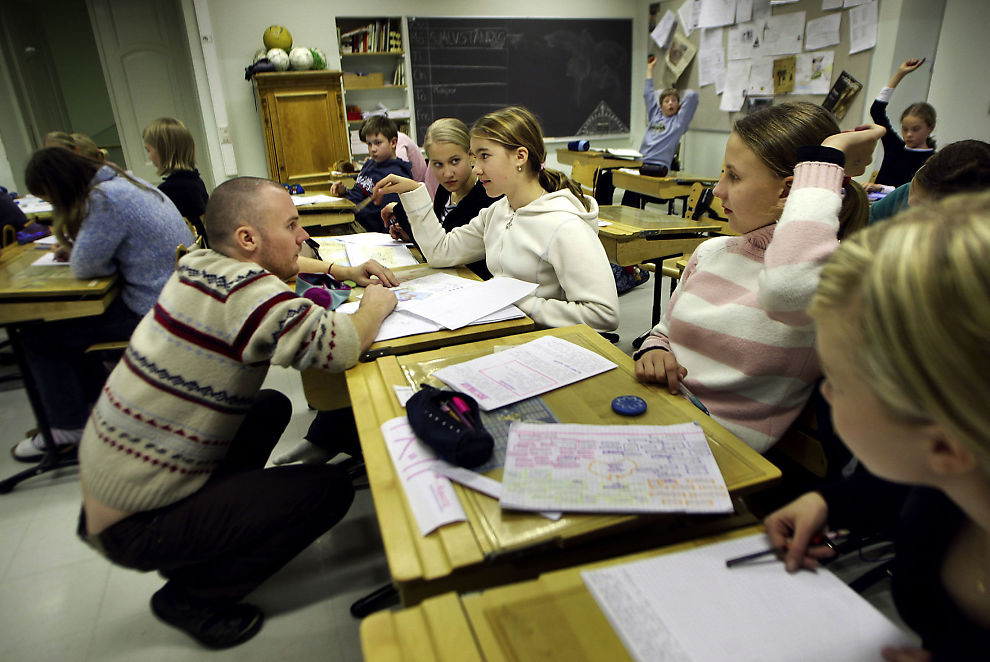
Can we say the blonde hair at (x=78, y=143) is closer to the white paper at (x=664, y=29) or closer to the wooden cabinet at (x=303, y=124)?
the wooden cabinet at (x=303, y=124)

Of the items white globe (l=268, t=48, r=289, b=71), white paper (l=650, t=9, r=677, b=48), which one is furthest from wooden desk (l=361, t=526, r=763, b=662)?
white paper (l=650, t=9, r=677, b=48)

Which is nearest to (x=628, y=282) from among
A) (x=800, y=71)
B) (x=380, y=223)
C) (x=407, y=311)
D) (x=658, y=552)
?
(x=380, y=223)

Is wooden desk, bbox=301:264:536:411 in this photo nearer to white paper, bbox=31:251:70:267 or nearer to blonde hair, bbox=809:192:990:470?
blonde hair, bbox=809:192:990:470

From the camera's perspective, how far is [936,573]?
2.13 feet

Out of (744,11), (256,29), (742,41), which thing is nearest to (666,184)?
(742,41)

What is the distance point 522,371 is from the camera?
3.88 feet

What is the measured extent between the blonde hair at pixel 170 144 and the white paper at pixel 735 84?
4996 millimetres

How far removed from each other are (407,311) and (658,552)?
103 centimetres

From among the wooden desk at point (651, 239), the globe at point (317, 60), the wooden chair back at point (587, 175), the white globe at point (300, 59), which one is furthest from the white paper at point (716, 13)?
the white globe at point (300, 59)

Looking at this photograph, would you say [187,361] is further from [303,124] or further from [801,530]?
[303,124]

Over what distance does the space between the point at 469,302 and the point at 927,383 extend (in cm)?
124

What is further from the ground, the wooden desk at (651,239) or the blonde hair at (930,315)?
the blonde hair at (930,315)

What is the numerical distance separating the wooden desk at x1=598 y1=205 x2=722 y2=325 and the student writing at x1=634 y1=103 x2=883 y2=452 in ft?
6.03

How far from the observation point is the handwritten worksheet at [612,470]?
770 mm
